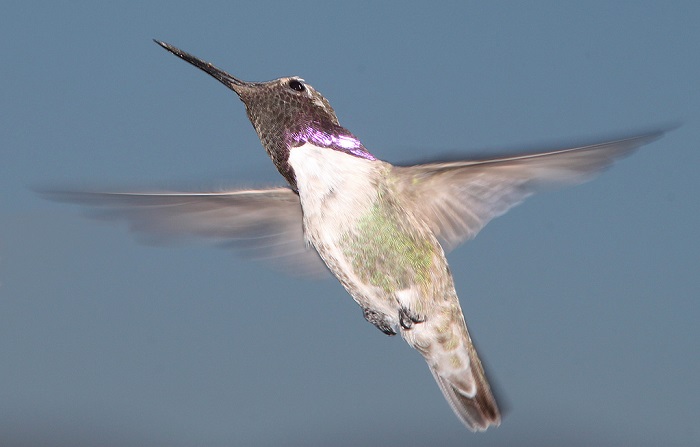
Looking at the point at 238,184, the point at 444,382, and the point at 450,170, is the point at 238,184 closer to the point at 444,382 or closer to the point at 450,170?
the point at 450,170

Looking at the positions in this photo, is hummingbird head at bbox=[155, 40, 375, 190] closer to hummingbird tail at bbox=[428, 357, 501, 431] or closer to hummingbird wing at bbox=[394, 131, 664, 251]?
hummingbird wing at bbox=[394, 131, 664, 251]

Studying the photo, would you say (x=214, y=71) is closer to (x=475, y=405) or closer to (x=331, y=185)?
(x=331, y=185)

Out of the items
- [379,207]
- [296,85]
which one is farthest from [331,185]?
[296,85]

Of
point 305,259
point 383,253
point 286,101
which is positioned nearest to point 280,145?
point 286,101

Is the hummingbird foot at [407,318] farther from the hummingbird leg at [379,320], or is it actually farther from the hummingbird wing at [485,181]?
the hummingbird wing at [485,181]

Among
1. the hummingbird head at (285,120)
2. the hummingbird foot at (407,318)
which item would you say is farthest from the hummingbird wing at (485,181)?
the hummingbird foot at (407,318)
